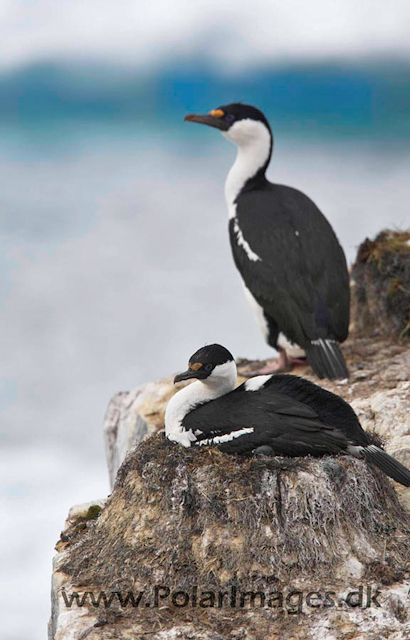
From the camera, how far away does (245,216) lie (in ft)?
28.2

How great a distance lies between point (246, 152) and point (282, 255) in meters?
1.47

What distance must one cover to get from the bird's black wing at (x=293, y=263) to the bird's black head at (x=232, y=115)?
80 cm

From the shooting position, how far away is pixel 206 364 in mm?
5023

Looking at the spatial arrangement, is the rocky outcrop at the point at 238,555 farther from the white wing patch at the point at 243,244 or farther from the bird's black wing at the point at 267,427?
the white wing patch at the point at 243,244

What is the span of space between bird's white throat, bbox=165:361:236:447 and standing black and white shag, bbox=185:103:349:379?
8.95 feet

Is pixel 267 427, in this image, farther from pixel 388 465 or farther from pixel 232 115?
pixel 232 115

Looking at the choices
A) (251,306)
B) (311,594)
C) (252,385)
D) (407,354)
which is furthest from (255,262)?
(311,594)

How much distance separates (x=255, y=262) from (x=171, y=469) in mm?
3955

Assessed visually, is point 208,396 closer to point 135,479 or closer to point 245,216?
point 135,479

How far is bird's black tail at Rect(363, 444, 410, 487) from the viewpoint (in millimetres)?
4941

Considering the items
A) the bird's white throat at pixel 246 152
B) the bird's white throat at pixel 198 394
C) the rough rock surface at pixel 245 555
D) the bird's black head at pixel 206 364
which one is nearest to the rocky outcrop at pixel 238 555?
the rough rock surface at pixel 245 555

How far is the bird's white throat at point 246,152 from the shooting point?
891 centimetres

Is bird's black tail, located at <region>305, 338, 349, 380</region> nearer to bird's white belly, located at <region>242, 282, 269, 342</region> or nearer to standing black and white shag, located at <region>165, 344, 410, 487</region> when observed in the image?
bird's white belly, located at <region>242, 282, 269, 342</region>

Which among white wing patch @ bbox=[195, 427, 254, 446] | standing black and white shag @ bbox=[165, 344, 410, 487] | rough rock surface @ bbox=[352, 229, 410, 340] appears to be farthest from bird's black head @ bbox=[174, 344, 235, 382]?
rough rock surface @ bbox=[352, 229, 410, 340]
